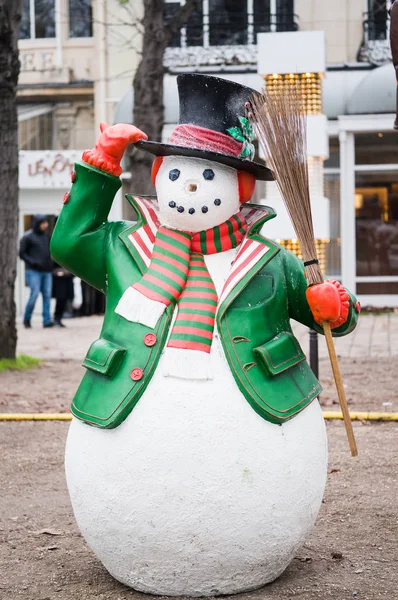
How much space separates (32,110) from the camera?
19.9m

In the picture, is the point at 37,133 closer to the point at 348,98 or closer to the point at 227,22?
the point at 227,22

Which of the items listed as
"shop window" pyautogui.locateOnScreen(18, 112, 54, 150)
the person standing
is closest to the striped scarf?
the person standing

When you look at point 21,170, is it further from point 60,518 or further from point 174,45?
point 60,518

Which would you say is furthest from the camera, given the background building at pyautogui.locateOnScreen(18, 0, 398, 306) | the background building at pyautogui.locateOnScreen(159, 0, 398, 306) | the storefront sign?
the storefront sign

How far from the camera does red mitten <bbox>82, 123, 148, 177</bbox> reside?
3.97m

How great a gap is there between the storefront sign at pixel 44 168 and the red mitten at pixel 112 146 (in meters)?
14.7

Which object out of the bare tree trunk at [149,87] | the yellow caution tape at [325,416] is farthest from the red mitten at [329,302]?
the bare tree trunk at [149,87]

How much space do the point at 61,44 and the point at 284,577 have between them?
17.1 metres

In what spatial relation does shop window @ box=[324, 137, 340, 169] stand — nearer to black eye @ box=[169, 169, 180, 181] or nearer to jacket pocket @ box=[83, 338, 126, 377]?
black eye @ box=[169, 169, 180, 181]

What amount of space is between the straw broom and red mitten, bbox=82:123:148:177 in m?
0.49

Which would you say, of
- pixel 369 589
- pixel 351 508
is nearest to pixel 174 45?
pixel 351 508

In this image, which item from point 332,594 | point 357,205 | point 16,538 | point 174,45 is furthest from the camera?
point 174,45

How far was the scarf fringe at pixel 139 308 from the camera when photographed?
3.81 metres

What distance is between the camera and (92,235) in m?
4.04
